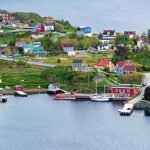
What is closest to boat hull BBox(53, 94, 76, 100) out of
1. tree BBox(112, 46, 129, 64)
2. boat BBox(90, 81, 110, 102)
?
boat BBox(90, 81, 110, 102)

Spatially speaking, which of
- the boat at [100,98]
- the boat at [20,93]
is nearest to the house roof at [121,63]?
the boat at [100,98]

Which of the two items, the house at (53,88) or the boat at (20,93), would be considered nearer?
the boat at (20,93)

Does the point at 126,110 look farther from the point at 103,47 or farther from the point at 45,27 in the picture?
the point at 45,27

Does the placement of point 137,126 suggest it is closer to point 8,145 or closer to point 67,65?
point 8,145

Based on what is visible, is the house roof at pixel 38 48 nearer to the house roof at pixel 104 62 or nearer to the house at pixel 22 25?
the house roof at pixel 104 62

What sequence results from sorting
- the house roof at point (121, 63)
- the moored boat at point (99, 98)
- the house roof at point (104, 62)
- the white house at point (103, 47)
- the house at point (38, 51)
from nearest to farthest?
the moored boat at point (99, 98)
the house roof at point (121, 63)
the house roof at point (104, 62)
the house at point (38, 51)
the white house at point (103, 47)

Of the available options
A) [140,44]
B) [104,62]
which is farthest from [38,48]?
[104,62]
